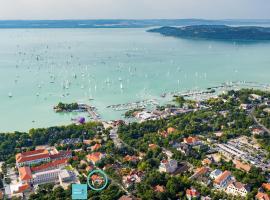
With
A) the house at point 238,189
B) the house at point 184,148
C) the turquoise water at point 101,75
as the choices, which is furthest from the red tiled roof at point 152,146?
the turquoise water at point 101,75

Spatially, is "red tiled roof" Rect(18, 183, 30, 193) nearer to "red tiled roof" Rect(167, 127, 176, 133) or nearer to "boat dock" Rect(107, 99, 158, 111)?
"red tiled roof" Rect(167, 127, 176, 133)

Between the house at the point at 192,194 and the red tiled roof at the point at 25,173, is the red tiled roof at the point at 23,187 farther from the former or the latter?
the house at the point at 192,194

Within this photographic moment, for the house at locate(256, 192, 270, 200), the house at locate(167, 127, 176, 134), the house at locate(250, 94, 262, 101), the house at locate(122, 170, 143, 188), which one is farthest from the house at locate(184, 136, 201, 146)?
the house at locate(250, 94, 262, 101)

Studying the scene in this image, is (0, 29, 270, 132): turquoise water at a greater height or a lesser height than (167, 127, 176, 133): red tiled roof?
greater

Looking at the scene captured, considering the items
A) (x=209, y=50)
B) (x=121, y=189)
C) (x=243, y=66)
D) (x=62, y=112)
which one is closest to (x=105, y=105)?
(x=62, y=112)

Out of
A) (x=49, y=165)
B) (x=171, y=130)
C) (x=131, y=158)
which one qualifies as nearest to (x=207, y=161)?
(x=131, y=158)

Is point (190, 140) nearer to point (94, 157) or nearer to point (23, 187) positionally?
point (94, 157)
